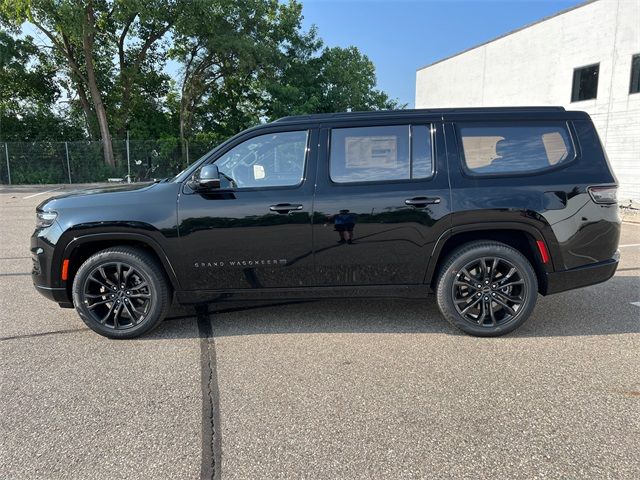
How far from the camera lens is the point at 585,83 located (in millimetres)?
16203

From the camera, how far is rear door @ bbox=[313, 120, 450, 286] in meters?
3.71

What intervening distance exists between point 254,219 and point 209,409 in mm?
1531

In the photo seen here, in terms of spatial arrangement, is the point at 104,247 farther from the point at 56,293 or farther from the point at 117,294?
the point at 56,293

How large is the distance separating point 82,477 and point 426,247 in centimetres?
282

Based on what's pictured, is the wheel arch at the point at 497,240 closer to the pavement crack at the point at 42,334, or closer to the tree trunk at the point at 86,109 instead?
the pavement crack at the point at 42,334

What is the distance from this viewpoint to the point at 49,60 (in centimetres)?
2361

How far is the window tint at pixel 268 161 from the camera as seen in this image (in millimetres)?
3804

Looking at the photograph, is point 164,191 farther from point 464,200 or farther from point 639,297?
point 639,297

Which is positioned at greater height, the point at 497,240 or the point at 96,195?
the point at 96,195

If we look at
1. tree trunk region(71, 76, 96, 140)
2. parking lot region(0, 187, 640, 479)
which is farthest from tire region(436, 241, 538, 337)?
tree trunk region(71, 76, 96, 140)

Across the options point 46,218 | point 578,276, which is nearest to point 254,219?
point 46,218

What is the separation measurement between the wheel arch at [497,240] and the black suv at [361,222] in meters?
0.01

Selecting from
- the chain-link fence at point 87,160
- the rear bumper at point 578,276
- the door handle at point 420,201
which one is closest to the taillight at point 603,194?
the rear bumper at point 578,276

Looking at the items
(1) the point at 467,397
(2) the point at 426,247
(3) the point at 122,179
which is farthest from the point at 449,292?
(3) the point at 122,179
